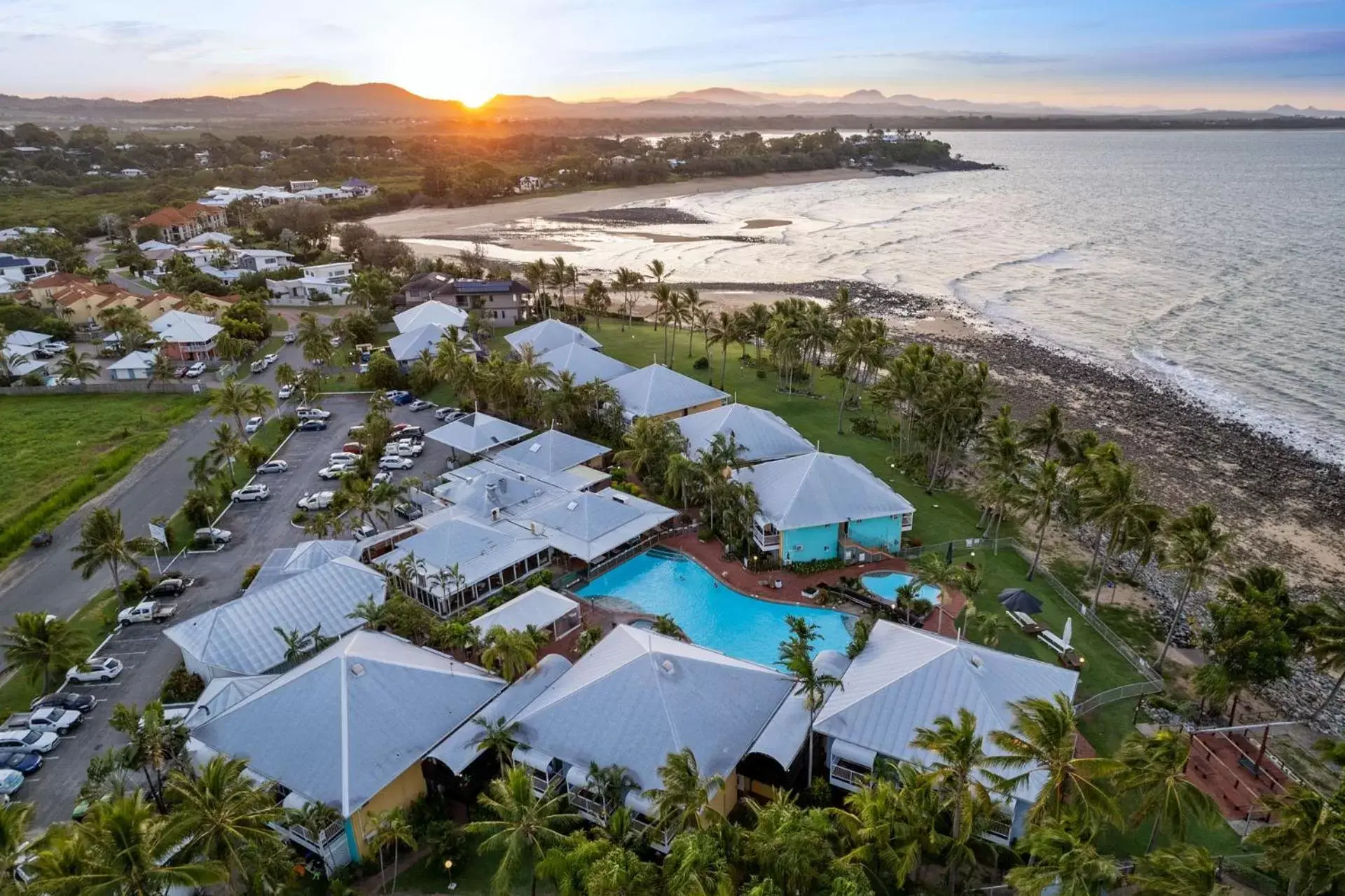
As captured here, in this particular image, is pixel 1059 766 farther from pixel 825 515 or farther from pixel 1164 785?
pixel 825 515

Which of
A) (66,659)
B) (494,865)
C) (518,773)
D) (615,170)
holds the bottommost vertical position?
(494,865)

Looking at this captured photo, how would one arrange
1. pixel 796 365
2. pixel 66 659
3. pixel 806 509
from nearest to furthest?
1. pixel 66 659
2. pixel 806 509
3. pixel 796 365

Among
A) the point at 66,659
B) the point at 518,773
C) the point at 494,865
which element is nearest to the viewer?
the point at 518,773

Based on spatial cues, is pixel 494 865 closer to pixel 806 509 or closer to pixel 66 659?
pixel 66 659

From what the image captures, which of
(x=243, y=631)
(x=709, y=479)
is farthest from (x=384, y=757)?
(x=709, y=479)

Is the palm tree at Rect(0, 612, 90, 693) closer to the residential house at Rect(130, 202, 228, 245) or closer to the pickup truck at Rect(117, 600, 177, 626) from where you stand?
the pickup truck at Rect(117, 600, 177, 626)

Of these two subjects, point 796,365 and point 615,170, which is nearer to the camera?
point 796,365

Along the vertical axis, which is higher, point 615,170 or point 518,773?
point 615,170
